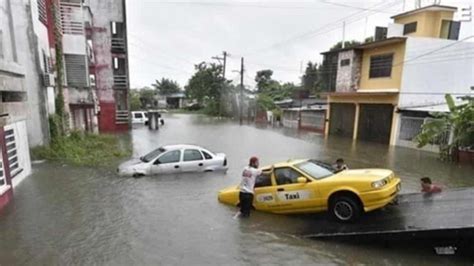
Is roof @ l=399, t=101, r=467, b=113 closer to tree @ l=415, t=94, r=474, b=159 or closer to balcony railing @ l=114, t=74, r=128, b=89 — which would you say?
tree @ l=415, t=94, r=474, b=159

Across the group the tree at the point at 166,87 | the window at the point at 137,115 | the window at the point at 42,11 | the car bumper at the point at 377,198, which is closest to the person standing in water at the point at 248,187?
the car bumper at the point at 377,198

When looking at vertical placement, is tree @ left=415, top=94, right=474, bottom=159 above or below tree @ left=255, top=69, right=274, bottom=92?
below

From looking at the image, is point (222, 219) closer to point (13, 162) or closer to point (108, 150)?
point (13, 162)

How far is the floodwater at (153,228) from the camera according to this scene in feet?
22.4

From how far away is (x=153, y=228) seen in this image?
336 inches

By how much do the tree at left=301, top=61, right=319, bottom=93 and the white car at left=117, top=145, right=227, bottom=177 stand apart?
46.7m

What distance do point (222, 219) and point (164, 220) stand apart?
5.01 feet

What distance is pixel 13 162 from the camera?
12.0m

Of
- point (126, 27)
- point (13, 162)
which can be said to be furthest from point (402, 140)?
point (126, 27)

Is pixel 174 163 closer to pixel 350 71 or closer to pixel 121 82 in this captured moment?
pixel 350 71

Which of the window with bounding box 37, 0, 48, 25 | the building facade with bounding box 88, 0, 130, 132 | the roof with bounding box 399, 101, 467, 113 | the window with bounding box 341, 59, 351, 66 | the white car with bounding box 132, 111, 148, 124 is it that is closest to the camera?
the window with bounding box 37, 0, 48, 25

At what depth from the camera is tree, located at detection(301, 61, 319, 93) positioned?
60.0 metres

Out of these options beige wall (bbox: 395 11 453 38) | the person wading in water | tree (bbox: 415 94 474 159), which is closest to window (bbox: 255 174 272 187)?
the person wading in water

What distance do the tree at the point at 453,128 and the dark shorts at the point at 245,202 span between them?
1310 centimetres
